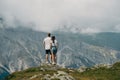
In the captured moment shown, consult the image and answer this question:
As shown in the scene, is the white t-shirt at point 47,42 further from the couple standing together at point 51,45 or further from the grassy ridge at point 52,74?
the grassy ridge at point 52,74

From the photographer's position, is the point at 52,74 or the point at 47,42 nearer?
the point at 52,74

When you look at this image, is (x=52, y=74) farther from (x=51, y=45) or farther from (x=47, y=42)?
(x=47, y=42)

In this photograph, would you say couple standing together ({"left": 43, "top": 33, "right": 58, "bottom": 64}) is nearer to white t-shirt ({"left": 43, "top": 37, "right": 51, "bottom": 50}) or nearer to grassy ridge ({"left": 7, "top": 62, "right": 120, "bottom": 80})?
white t-shirt ({"left": 43, "top": 37, "right": 51, "bottom": 50})

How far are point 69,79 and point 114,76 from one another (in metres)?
10.7

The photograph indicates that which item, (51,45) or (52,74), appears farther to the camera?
(51,45)

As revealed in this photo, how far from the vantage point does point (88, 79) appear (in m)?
54.0

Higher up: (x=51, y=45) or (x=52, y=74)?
(x=51, y=45)

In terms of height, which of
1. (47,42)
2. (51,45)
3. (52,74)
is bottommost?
(52,74)

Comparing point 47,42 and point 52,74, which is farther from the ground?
point 47,42

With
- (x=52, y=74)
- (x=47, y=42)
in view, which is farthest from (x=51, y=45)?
(x=52, y=74)

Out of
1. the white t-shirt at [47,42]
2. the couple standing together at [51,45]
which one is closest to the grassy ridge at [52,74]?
the couple standing together at [51,45]

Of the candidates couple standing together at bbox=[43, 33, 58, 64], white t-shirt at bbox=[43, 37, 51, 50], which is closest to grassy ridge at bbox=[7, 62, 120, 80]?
couple standing together at bbox=[43, 33, 58, 64]

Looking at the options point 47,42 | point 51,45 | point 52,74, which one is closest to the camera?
point 52,74

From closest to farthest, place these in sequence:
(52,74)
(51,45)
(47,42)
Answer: (52,74) < (51,45) < (47,42)
